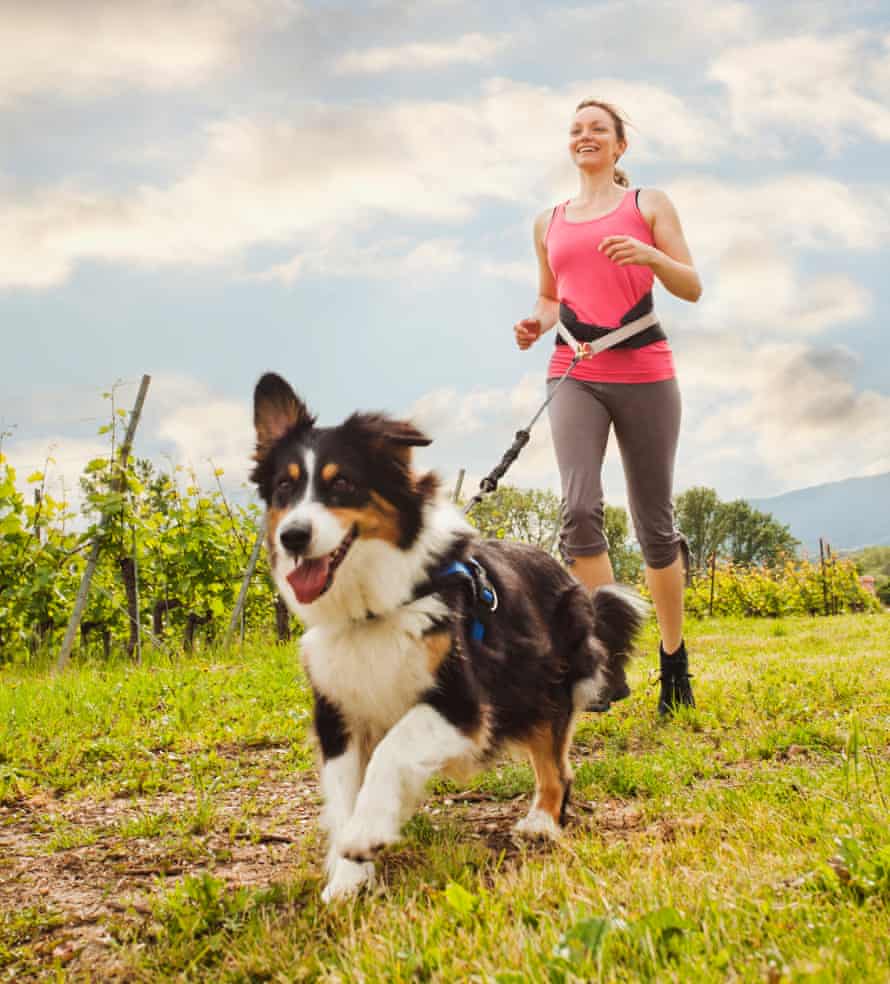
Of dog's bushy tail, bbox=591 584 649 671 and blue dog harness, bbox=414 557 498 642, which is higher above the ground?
blue dog harness, bbox=414 557 498 642

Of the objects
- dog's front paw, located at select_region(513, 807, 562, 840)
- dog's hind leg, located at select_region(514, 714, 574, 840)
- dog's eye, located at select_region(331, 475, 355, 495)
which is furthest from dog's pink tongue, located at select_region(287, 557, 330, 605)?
dog's front paw, located at select_region(513, 807, 562, 840)

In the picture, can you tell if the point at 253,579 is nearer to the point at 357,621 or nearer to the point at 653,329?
the point at 653,329

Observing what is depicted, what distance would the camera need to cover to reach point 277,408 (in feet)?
10.7

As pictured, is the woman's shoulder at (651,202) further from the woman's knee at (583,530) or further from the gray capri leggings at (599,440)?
the woman's knee at (583,530)

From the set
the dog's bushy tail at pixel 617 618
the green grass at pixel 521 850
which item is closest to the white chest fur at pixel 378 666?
the green grass at pixel 521 850

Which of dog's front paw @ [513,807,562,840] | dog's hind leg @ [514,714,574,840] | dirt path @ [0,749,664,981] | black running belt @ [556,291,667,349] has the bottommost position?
dirt path @ [0,749,664,981]

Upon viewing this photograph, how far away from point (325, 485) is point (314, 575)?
288 millimetres

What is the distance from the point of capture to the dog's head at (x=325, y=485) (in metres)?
2.90

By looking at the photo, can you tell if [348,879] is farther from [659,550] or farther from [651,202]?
[651,202]

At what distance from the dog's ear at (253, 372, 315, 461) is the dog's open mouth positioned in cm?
53

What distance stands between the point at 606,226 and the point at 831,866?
3.36m

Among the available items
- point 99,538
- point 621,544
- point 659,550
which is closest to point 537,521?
point 621,544

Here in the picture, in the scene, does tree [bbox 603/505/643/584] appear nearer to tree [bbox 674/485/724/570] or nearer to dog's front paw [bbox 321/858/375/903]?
tree [bbox 674/485/724/570]

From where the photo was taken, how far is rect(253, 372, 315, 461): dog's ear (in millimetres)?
3264
